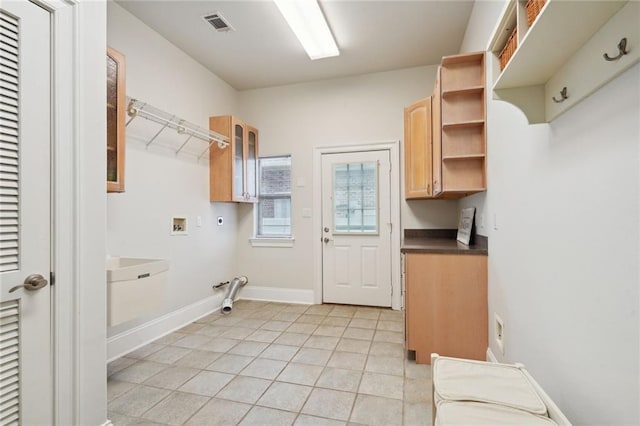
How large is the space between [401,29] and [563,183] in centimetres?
252

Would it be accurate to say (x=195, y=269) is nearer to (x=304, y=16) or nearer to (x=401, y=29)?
(x=304, y=16)

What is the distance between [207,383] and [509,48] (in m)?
2.57

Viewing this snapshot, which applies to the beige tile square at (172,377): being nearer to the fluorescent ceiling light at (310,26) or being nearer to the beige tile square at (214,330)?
the beige tile square at (214,330)

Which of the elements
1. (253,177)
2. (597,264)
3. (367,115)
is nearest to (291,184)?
(253,177)

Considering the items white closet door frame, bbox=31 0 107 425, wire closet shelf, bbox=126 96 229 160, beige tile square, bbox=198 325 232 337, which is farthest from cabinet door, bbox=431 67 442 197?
beige tile square, bbox=198 325 232 337

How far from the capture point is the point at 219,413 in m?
1.79

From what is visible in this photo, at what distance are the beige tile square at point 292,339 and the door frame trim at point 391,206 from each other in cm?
109

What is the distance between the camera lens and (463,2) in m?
2.60

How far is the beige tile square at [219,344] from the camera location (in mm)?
2676

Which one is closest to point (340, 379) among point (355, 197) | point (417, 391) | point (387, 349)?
point (417, 391)

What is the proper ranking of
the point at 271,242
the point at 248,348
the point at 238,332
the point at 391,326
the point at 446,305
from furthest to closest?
the point at 271,242, the point at 391,326, the point at 238,332, the point at 248,348, the point at 446,305

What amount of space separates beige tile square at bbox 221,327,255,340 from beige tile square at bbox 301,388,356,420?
3.97ft

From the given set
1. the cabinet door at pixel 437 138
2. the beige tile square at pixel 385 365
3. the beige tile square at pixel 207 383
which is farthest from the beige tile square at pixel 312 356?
the cabinet door at pixel 437 138

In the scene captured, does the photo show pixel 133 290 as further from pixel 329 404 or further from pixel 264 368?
pixel 329 404
